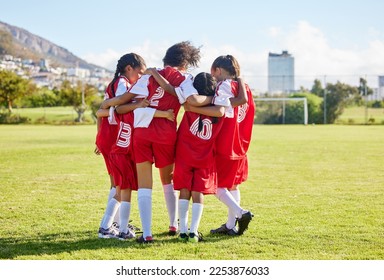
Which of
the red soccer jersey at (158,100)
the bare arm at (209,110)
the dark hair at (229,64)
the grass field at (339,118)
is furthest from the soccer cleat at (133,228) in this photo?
the grass field at (339,118)

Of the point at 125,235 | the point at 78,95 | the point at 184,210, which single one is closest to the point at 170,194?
the point at 184,210

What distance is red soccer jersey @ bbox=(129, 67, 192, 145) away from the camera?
5406 millimetres

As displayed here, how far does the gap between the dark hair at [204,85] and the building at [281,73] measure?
4387 cm

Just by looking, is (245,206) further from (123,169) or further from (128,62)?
(128,62)

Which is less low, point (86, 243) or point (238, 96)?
point (238, 96)

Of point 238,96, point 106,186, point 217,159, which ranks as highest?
point 238,96

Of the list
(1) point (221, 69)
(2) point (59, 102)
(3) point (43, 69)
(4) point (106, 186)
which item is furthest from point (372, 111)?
(3) point (43, 69)

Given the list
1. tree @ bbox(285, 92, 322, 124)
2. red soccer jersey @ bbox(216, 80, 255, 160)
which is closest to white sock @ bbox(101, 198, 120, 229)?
red soccer jersey @ bbox(216, 80, 255, 160)

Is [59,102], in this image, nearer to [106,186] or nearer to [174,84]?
[106,186]

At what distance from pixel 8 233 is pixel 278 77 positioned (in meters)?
46.0

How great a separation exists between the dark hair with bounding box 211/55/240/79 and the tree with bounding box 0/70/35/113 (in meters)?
45.0

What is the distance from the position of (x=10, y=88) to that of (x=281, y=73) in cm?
2725

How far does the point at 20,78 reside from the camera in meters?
50.2
